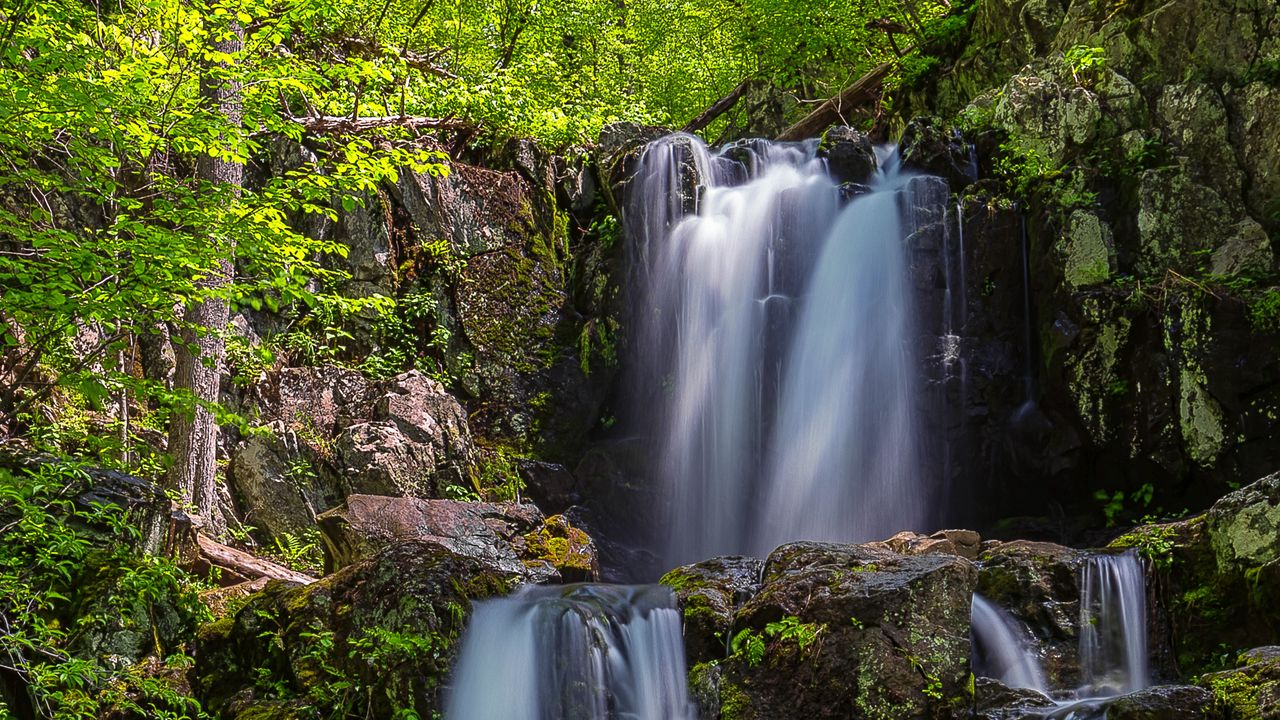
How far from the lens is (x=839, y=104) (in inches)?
661

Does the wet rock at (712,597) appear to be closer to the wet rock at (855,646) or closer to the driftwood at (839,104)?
the wet rock at (855,646)

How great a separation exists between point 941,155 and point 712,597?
8.27 metres

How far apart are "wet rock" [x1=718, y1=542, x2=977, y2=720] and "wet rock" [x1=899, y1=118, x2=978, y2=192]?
25.2 feet

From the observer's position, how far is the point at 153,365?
10.5 meters

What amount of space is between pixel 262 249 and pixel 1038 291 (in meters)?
8.93

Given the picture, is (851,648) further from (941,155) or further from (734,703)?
(941,155)

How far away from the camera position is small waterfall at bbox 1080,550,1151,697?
6957mm

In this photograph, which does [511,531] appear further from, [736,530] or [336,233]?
[336,233]

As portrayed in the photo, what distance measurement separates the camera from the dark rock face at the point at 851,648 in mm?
5531

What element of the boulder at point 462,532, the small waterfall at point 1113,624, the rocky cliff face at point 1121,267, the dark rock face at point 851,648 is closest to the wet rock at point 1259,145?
the rocky cliff face at point 1121,267

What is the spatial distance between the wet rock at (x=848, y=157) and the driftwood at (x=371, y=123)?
5.47 m

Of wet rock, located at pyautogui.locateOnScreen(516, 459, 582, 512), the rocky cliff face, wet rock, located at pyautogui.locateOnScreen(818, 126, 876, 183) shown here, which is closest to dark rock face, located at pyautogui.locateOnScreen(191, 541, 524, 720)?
wet rock, located at pyautogui.locateOnScreen(516, 459, 582, 512)

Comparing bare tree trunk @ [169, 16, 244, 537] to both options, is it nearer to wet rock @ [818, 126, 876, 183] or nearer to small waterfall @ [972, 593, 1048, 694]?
small waterfall @ [972, 593, 1048, 694]

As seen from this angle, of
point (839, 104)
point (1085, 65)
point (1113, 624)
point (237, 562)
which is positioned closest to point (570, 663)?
point (237, 562)
